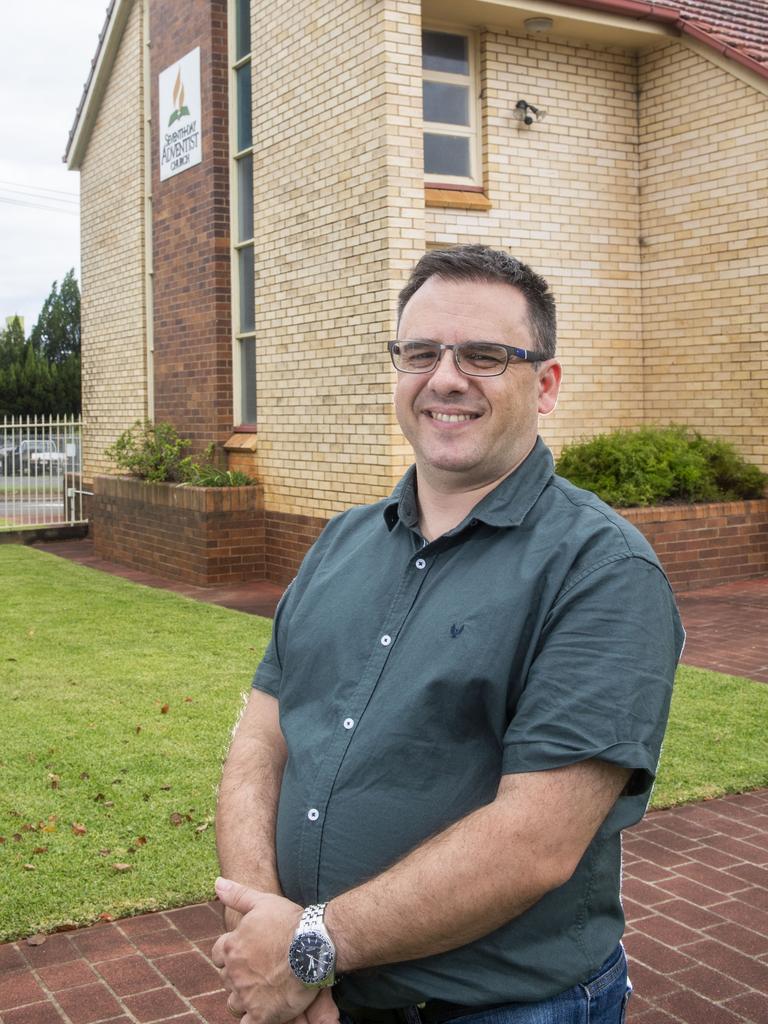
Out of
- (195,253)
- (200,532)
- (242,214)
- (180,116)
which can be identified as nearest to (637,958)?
(200,532)

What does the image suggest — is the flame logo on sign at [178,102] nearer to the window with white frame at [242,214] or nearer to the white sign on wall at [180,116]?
the white sign on wall at [180,116]

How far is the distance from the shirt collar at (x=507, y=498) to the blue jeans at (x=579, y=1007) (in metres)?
0.81

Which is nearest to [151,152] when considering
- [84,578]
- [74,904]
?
[84,578]

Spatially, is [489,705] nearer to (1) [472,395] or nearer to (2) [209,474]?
(1) [472,395]

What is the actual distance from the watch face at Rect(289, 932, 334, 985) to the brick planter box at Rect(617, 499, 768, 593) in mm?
9212

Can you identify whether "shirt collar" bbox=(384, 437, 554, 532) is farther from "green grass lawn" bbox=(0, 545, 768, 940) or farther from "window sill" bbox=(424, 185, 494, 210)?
"window sill" bbox=(424, 185, 494, 210)

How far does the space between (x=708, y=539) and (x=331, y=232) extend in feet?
15.7

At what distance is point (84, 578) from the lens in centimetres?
1353

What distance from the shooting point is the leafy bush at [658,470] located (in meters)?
11.4

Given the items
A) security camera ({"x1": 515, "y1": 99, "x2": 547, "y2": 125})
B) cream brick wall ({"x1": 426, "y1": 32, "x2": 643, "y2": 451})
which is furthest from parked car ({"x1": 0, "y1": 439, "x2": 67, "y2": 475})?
security camera ({"x1": 515, "y1": 99, "x2": 547, "y2": 125})

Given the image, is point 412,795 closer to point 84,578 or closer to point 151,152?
point 84,578

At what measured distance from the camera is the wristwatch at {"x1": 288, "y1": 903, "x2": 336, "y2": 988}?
6.35 feet

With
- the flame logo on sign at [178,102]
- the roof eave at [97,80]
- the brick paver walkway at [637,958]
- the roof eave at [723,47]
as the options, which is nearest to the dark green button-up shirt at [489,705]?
the brick paver walkway at [637,958]

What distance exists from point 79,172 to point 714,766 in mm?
15824
